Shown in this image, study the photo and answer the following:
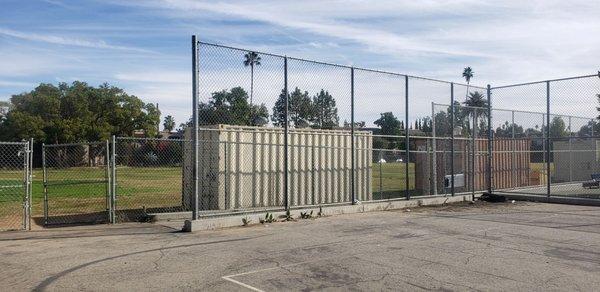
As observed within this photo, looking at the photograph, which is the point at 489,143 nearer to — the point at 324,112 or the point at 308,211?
the point at 324,112

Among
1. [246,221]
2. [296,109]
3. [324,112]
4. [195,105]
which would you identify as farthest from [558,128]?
[195,105]

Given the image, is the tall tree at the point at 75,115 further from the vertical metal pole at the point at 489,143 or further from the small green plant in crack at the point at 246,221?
the small green plant in crack at the point at 246,221

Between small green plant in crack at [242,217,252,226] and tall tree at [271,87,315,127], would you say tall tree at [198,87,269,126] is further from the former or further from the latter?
small green plant in crack at [242,217,252,226]

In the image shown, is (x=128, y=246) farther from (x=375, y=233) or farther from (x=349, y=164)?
(x=349, y=164)

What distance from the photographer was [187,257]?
869 cm

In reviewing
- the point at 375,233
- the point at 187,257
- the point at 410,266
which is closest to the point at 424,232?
the point at 375,233

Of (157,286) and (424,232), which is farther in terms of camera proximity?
(424,232)

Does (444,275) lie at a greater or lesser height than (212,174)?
lesser

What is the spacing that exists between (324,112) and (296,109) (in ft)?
4.54

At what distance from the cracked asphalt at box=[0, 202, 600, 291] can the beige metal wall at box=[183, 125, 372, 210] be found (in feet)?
6.08

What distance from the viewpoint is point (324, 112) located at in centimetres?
1570

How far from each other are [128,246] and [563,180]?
21498 millimetres

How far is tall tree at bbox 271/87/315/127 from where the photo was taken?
549 inches

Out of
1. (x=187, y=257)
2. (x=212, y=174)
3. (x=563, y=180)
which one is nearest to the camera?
(x=187, y=257)
